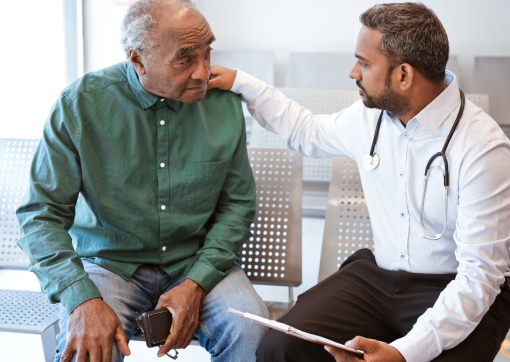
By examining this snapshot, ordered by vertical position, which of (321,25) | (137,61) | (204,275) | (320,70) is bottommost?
(204,275)

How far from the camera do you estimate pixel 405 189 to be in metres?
1.58

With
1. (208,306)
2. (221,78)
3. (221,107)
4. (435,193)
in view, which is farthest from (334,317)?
(221,78)

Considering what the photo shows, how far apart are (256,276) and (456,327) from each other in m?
0.81

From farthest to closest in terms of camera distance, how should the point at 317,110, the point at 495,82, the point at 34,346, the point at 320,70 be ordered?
the point at 320,70
the point at 495,82
the point at 317,110
the point at 34,346

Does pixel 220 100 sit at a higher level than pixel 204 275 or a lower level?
higher

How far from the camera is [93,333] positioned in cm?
129

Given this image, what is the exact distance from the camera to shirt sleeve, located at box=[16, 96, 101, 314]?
1.38 metres

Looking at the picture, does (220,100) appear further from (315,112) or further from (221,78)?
(315,112)

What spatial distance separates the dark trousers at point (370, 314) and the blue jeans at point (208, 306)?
64 mm

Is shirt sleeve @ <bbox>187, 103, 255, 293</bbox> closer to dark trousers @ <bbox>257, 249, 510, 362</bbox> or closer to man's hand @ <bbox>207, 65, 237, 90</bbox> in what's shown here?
man's hand @ <bbox>207, 65, 237, 90</bbox>

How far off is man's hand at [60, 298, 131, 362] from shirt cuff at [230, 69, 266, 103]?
93 centimetres

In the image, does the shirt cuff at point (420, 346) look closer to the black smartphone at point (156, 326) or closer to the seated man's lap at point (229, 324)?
the seated man's lap at point (229, 324)

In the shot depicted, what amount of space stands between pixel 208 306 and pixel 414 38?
41.5 inches

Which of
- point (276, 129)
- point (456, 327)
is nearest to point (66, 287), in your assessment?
point (276, 129)
